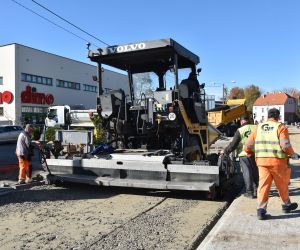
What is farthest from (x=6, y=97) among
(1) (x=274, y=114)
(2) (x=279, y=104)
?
(2) (x=279, y=104)

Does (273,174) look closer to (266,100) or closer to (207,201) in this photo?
(207,201)

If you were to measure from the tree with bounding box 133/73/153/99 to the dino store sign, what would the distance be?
1174 inches

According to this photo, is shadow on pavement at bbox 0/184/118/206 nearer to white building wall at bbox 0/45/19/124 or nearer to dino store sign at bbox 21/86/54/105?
white building wall at bbox 0/45/19/124

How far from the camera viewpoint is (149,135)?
30.6ft

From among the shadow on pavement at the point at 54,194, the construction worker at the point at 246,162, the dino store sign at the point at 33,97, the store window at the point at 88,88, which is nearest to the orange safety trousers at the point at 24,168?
the shadow on pavement at the point at 54,194

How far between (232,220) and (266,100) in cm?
11419

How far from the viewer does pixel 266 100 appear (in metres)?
116

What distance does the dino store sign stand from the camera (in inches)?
1508

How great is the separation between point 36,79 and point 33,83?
62 centimetres

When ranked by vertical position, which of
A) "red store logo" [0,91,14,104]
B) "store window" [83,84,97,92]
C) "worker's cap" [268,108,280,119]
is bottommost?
"worker's cap" [268,108,280,119]

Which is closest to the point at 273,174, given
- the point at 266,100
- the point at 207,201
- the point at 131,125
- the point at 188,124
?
the point at 207,201

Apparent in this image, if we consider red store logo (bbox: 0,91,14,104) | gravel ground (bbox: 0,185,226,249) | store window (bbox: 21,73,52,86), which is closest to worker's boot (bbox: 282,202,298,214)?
gravel ground (bbox: 0,185,226,249)

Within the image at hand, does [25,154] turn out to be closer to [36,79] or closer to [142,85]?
[142,85]

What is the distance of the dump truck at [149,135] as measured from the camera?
8312 millimetres
